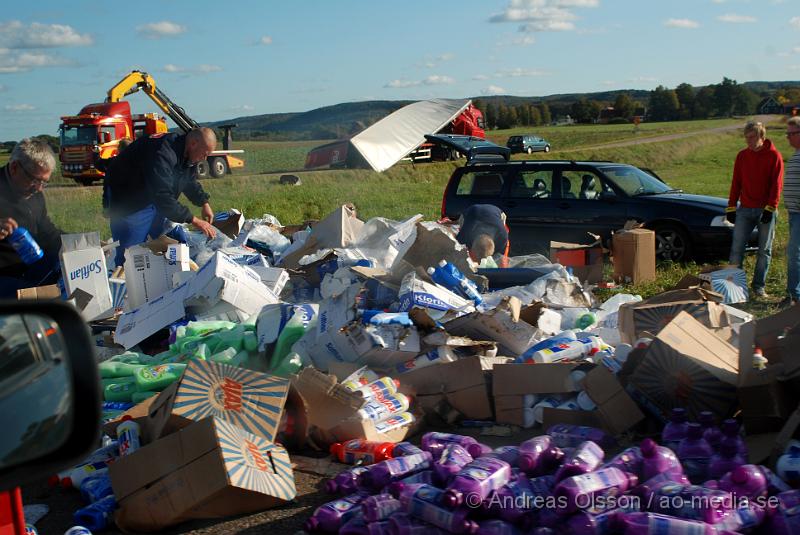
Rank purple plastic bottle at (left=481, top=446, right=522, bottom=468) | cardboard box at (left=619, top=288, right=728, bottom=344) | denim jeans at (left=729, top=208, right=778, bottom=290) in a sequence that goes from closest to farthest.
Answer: purple plastic bottle at (left=481, top=446, right=522, bottom=468)
cardboard box at (left=619, top=288, right=728, bottom=344)
denim jeans at (left=729, top=208, right=778, bottom=290)

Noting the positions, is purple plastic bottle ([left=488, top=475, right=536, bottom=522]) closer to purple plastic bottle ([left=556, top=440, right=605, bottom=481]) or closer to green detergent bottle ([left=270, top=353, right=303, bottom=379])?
purple plastic bottle ([left=556, top=440, right=605, bottom=481])

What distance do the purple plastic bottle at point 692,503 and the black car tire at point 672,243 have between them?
7.82m

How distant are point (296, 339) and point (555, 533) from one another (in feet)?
A: 9.97

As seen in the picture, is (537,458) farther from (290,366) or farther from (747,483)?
(290,366)

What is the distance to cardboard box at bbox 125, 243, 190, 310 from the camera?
23.2 ft

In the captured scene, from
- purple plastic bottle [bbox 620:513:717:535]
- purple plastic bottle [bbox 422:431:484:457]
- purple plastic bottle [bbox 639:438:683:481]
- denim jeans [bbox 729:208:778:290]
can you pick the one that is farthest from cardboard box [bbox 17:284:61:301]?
denim jeans [bbox 729:208:778:290]

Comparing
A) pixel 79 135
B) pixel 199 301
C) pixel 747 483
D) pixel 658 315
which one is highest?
pixel 79 135

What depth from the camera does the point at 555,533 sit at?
10.7ft

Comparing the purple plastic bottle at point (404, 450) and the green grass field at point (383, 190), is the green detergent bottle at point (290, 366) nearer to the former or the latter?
the purple plastic bottle at point (404, 450)

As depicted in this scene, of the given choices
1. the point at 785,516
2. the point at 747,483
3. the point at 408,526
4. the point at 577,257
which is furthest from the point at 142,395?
the point at 577,257

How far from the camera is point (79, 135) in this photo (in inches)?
1157

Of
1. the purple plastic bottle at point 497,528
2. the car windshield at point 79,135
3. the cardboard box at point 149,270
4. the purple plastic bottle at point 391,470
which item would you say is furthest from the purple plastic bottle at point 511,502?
the car windshield at point 79,135

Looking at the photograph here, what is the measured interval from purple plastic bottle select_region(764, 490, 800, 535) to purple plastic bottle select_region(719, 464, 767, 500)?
119 millimetres

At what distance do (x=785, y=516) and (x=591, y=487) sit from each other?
0.71 m
